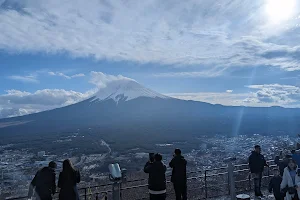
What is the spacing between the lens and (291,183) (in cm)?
568

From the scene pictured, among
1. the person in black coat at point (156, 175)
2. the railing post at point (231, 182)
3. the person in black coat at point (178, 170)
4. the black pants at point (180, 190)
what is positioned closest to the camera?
the person in black coat at point (156, 175)

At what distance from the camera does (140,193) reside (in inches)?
826

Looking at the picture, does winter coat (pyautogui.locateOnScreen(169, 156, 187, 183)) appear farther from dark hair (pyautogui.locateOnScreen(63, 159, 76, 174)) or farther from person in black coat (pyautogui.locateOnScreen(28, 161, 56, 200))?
person in black coat (pyautogui.locateOnScreen(28, 161, 56, 200))

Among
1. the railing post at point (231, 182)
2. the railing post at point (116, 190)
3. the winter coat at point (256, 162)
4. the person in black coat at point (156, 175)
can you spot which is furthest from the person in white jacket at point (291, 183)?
the railing post at point (116, 190)

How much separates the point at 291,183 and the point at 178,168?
2.13m

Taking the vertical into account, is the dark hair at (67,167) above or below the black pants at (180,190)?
above

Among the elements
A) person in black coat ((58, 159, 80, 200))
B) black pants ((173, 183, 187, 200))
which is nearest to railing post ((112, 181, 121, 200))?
person in black coat ((58, 159, 80, 200))

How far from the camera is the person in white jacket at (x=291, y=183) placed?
5625 mm

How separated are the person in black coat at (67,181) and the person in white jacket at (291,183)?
389cm

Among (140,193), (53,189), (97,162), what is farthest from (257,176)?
(97,162)

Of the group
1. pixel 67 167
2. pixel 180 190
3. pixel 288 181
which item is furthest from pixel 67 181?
pixel 288 181

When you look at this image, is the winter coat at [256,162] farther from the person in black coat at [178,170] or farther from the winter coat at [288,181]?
the person in black coat at [178,170]

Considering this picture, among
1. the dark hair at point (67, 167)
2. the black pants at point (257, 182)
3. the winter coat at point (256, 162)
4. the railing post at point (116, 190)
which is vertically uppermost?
the dark hair at point (67, 167)

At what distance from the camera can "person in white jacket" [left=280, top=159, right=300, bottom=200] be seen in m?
5.62
